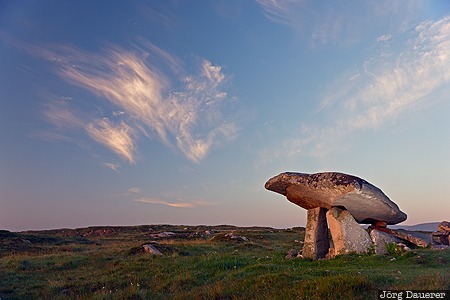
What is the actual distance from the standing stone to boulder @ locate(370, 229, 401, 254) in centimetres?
25

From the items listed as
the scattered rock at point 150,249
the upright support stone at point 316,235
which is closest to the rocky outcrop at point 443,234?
the upright support stone at point 316,235

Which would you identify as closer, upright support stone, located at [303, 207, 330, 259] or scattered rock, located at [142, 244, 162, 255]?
upright support stone, located at [303, 207, 330, 259]

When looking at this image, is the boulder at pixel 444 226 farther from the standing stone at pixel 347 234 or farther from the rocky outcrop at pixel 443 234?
the standing stone at pixel 347 234

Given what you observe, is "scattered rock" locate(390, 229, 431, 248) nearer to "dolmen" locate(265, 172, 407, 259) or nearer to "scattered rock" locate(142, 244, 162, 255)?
"dolmen" locate(265, 172, 407, 259)

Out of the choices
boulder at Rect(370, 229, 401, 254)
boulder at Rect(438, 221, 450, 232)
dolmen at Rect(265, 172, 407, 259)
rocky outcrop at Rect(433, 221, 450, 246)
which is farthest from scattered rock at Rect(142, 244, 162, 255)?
boulder at Rect(438, 221, 450, 232)

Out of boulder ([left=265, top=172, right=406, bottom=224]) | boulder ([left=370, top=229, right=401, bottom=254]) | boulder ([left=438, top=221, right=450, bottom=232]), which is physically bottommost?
boulder ([left=370, top=229, right=401, bottom=254])

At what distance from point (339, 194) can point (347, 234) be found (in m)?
2.00

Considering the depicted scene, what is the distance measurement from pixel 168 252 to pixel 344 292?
15093mm

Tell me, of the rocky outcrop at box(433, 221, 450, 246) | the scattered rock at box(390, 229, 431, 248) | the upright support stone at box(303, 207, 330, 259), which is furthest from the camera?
the rocky outcrop at box(433, 221, 450, 246)

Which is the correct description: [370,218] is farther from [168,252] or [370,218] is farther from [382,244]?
[168,252]

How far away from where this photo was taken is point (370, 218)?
1933 cm

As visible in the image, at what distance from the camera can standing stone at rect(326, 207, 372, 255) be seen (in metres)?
17.6

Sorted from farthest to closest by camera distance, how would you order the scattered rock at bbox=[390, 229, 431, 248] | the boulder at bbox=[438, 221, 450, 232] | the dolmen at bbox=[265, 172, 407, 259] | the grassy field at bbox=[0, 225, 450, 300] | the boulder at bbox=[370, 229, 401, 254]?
the boulder at bbox=[438, 221, 450, 232], the scattered rock at bbox=[390, 229, 431, 248], the dolmen at bbox=[265, 172, 407, 259], the boulder at bbox=[370, 229, 401, 254], the grassy field at bbox=[0, 225, 450, 300]

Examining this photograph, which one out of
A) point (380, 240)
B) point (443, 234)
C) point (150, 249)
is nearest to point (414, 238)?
point (380, 240)
